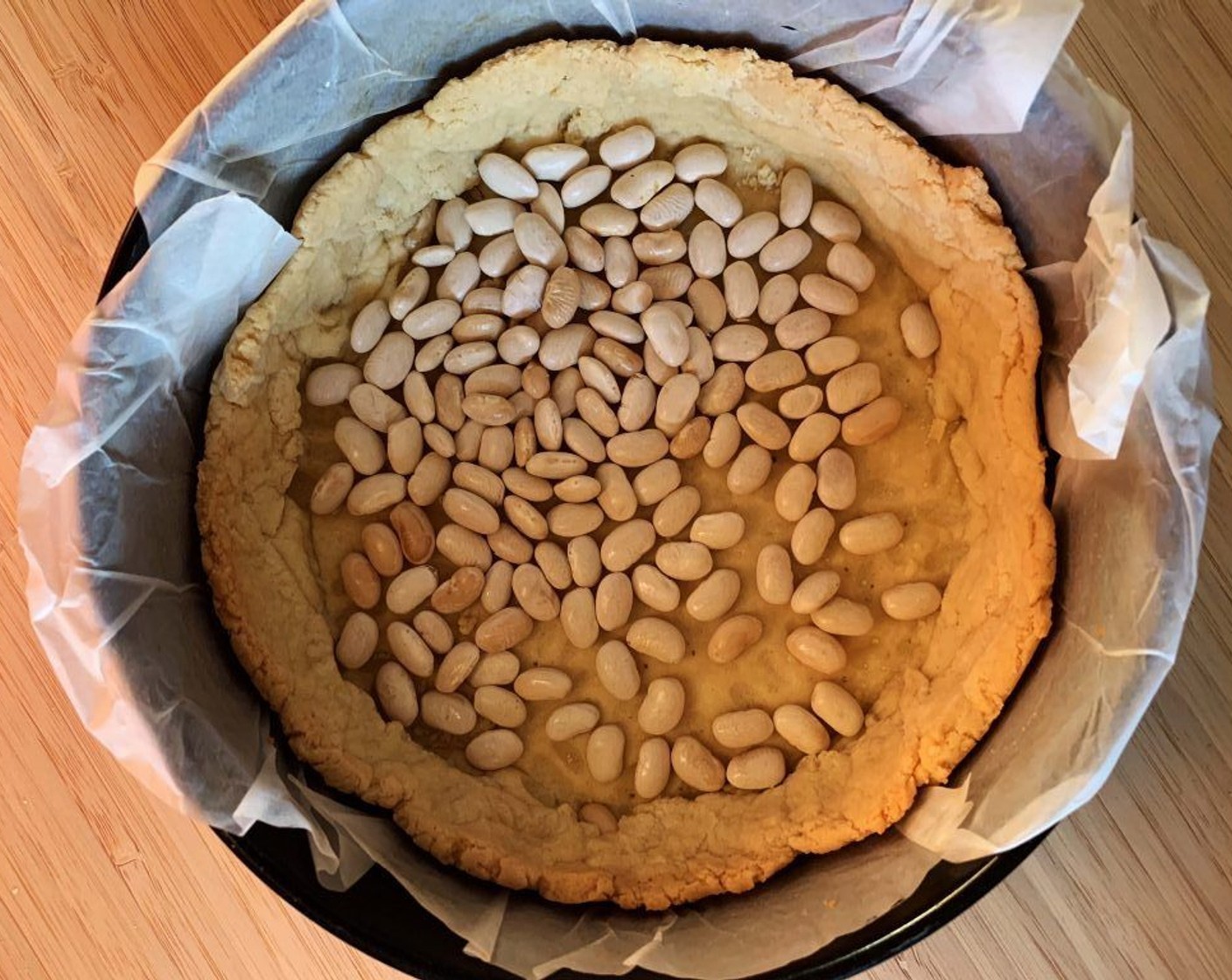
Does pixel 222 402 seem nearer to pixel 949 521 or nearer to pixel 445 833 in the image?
pixel 445 833

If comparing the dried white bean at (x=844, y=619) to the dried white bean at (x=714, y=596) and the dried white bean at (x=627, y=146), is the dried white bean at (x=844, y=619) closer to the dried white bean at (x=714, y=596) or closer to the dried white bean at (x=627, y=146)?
the dried white bean at (x=714, y=596)

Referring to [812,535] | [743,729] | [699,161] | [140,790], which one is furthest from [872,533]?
[140,790]

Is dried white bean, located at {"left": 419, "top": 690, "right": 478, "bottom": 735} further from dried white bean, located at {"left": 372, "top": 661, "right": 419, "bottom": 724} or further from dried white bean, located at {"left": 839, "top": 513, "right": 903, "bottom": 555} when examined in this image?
dried white bean, located at {"left": 839, "top": 513, "right": 903, "bottom": 555}

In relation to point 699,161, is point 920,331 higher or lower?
lower

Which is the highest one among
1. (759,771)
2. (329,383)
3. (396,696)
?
(329,383)

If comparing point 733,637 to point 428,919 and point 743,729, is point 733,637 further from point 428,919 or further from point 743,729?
point 428,919

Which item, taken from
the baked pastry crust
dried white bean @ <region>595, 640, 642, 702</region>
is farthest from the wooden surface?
dried white bean @ <region>595, 640, 642, 702</region>
